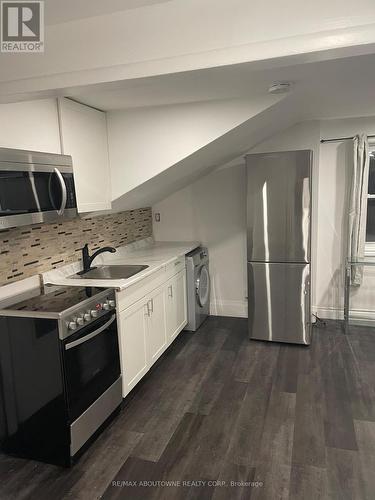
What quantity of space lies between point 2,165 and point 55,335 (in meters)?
0.91

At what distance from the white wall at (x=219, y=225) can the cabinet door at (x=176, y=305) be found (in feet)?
2.46

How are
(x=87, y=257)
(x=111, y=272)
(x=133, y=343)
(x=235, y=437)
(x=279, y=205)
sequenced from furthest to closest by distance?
(x=279, y=205) → (x=111, y=272) → (x=87, y=257) → (x=133, y=343) → (x=235, y=437)

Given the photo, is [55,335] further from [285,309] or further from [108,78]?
[285,309]

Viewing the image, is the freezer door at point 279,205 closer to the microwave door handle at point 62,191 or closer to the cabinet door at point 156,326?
the cabinet door at point 156,326

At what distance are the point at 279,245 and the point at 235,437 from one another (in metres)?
1.78

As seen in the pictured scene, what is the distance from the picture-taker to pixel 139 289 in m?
2.75

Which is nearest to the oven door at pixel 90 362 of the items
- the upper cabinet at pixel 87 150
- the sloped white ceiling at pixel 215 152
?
the upper cabinet at pixel 87 150

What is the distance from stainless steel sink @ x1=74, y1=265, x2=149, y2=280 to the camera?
2921 millimetres

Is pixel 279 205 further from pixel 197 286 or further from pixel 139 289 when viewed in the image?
pixel 139 289

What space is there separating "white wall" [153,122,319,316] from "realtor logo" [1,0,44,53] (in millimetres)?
2774

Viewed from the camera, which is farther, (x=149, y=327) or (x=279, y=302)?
(x=279, y=302)

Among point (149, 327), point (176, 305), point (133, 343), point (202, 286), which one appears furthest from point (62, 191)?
point (202, 286)

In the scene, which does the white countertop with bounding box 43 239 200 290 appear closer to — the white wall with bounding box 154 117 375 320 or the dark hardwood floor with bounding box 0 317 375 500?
the white wall with bounding box 154 117 375 320

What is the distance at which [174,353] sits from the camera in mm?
3469
